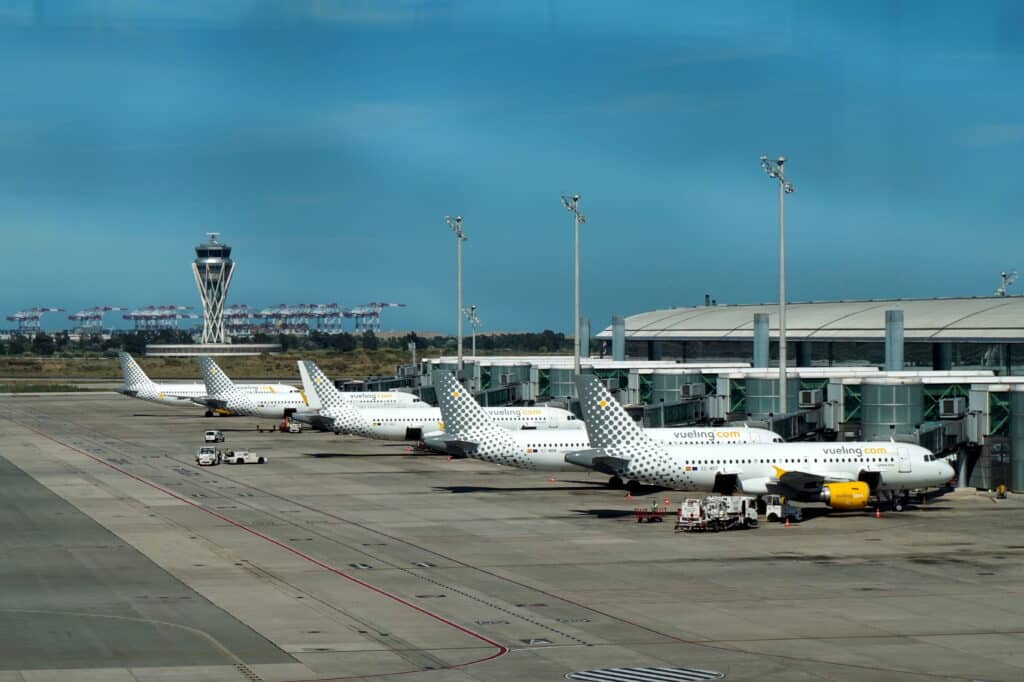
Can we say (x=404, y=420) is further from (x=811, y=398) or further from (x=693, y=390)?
(x=811, y=398)

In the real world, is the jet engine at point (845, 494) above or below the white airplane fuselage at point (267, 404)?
below

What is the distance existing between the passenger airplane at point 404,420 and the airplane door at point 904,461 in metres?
32.7

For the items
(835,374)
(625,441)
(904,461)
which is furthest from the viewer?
(835,374)

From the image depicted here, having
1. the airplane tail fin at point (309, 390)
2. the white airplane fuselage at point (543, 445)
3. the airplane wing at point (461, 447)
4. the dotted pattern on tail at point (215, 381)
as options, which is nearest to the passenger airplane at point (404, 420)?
the airplane tail fin at point (309, 390)

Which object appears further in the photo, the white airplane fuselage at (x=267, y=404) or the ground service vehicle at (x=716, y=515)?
the white airplane fuselage at (x=267, y=404)

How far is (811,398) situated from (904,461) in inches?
891

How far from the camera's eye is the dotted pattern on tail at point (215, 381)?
146 m

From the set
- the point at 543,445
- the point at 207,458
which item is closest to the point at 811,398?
the point at 543,445

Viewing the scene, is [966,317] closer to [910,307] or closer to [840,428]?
[910,307]

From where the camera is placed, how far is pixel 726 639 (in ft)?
132

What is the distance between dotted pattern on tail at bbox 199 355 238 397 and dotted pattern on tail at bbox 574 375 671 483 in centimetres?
8034

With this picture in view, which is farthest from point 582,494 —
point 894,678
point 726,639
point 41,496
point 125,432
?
point 125,432

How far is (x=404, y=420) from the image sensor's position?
347ft

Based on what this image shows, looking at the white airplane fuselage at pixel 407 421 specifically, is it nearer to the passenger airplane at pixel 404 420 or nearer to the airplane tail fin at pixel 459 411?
the passenger airplane at pixel 404 420
